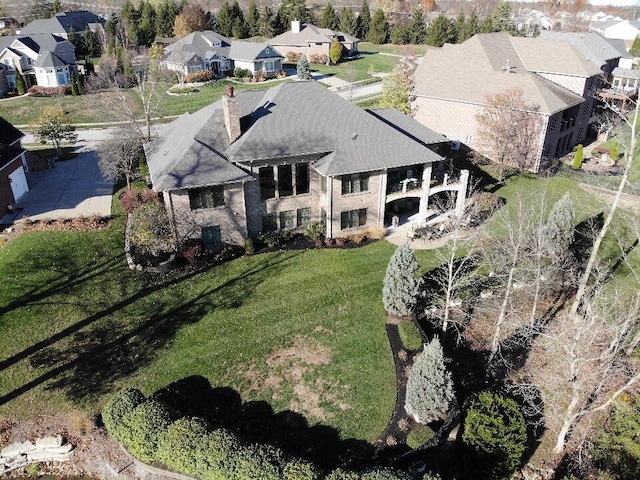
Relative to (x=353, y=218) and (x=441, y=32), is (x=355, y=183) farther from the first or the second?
(x=441, y=32)

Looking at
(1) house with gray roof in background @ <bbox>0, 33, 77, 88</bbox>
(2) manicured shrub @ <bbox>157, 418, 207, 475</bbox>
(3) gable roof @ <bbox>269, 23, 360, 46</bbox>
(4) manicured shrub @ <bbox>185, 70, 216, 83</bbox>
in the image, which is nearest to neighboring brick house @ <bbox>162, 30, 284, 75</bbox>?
(4) manicured shrub @ <bbox>185, 70, 216, 83</bbox>

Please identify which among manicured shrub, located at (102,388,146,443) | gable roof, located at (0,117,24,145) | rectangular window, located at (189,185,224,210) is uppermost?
gable roof, located at (0,117,24,145)

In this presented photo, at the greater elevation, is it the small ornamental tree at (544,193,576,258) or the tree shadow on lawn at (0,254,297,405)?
the small ornamental tree at (544,193,576,258)

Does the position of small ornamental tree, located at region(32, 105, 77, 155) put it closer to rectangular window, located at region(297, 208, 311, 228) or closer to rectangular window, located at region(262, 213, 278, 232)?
rectangular window, located at region(262, 213, 278, 232)

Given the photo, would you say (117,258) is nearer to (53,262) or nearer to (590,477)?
(53,262)

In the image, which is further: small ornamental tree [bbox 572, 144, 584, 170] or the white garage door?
small ornamental tree [bbox 572, 144, 584, 170]

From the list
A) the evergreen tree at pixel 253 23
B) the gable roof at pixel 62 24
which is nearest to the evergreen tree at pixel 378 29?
the evergreen tree at pixel 253 23

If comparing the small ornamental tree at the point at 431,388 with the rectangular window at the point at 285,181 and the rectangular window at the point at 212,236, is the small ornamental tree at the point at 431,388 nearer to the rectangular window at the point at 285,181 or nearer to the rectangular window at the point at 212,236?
the rectangular window at the point at 285,181
